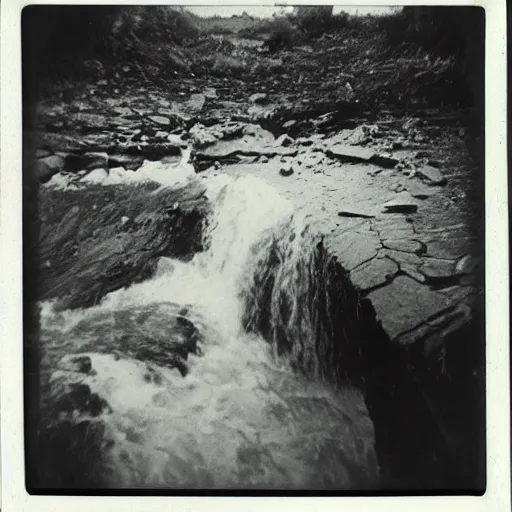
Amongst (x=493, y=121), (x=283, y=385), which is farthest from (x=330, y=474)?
(x=493, y=121)

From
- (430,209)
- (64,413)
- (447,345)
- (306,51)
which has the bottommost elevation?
(64,413)

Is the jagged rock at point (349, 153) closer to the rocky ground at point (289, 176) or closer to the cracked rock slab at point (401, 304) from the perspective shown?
the rocky ground at point (289, 176)

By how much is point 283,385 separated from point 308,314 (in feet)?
0.49

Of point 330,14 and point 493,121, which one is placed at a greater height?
point 330,14

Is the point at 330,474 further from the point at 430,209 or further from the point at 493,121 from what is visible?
the point at 493,121

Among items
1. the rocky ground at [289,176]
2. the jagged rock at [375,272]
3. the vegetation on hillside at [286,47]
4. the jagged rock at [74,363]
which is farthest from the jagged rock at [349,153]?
the jagged rock at [74,363]

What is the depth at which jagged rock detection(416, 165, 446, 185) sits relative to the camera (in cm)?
65

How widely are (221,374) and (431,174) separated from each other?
58cm

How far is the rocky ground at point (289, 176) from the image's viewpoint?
0.65 m

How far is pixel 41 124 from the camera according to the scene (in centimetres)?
66

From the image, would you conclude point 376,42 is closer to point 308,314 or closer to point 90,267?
point 308,314
